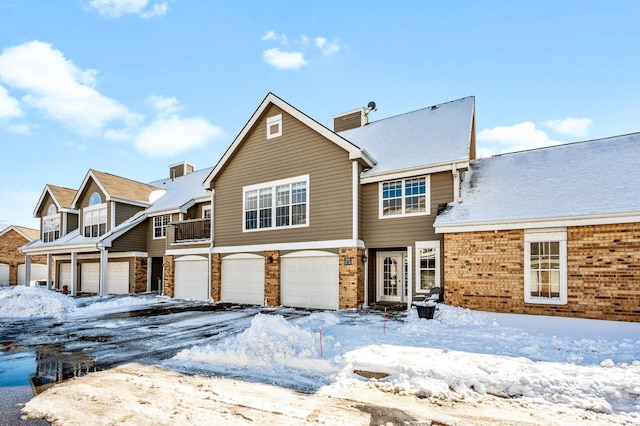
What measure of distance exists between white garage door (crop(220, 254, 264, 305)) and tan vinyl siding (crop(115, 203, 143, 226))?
9794mm

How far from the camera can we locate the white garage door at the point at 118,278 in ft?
77.0

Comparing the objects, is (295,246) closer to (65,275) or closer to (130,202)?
(130,202)

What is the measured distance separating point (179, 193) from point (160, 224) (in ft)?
7.95

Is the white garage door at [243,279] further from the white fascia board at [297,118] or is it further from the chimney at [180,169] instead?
the chimney at [180,169]

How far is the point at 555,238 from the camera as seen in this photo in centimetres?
1096

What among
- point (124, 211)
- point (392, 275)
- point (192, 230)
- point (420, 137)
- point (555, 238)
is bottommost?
point (392, 275)

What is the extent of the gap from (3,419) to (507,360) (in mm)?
8395

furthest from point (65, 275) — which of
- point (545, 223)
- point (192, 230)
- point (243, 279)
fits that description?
Answer: point (545, 223)

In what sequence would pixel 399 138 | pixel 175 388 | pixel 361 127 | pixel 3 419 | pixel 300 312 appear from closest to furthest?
pixel 3 419, pixel 175 388, pixel 300 312, pixel 399 138, pixel 361 127

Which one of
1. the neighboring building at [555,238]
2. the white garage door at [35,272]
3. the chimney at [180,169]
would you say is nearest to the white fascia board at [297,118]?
the neighboring building at [555,238]

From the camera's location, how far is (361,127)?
20188mm

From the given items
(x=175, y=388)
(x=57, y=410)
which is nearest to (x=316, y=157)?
(x=175, y=388)

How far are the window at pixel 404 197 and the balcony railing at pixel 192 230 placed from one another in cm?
1002

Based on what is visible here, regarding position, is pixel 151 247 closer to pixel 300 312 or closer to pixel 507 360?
pixel 300 312
